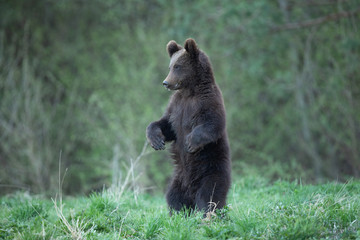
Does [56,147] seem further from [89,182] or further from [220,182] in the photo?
[220,182]

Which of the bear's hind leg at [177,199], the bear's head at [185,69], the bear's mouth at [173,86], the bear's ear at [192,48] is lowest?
the bear's hind leg at [177,199]

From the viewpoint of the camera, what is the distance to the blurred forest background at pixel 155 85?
13.1 meters

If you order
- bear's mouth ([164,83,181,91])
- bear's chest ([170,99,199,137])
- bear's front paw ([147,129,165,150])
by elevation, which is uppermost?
bear's mouth ([164,83,181,91])

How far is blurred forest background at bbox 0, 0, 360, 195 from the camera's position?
1307cm

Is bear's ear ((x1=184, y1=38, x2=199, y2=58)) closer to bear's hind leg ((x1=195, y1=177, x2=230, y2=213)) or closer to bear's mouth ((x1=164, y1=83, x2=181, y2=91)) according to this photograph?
bear's mouth ((x1=164, y1=83, x2=181, y2=91))

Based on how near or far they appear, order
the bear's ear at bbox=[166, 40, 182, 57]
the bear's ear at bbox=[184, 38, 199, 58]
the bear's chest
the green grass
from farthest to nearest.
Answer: the bear's ear at bbox=[166, 40, 182, 57], the bear's ear at bbox=[184, 38, 199, 58], the bear's chest, the green grass

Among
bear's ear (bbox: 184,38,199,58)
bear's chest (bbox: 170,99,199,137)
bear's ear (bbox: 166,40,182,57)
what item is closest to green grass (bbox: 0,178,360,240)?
bear's chest (bbox: 170,99,199,137)

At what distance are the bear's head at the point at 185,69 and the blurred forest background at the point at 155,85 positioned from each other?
20.5 ft

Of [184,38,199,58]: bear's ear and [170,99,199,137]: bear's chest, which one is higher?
[184,38,199,58]: bear's ear

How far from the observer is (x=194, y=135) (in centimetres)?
505

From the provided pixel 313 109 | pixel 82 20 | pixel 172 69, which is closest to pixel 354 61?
pixel 313 109

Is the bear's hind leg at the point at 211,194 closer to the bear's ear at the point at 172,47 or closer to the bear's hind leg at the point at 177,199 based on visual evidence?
the bear's hind leg at the point at 177,199

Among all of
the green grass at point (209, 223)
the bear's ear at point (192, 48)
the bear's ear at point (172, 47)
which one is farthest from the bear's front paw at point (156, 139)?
the bear's ear at point (172, 47)

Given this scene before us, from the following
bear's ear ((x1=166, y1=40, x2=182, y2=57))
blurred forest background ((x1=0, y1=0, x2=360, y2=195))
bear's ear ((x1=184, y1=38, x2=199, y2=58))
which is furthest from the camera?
blurred forest background ((x1=0, y1=0, x2=360, y2=195))
